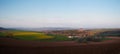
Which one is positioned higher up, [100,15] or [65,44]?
[100,15]

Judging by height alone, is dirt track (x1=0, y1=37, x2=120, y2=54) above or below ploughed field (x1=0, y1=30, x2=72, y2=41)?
below

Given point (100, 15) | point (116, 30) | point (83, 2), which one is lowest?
point (116, 30)

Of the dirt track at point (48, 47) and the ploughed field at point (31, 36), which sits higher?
the ploughed field at point (31, 36)

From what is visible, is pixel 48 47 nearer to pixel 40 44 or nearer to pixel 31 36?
pixel 40 44

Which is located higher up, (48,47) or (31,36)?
(31,36)

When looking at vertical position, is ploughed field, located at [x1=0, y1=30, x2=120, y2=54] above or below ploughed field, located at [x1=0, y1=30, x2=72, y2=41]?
below

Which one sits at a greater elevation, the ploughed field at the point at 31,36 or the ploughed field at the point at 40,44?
the ploughed field at the point at 31,36

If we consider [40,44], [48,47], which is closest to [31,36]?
[40,44]

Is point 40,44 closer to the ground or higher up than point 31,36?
closer to the ground

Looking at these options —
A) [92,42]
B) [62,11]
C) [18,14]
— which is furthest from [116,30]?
[18,14]

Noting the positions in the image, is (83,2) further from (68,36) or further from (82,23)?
(68,36)

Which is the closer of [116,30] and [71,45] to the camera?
[71,45]
